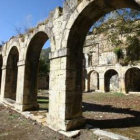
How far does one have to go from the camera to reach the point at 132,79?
21891mm

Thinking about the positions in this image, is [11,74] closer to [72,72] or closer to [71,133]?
[72,72]

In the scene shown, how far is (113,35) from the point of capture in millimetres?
7395

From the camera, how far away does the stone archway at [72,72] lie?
16.2ft

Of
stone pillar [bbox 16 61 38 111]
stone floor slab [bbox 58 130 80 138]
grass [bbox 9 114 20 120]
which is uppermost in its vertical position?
stone pillar [bbox 16 61 38 111]

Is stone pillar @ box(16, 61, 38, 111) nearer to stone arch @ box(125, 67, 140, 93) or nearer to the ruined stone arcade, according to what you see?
the ruined stone arcade

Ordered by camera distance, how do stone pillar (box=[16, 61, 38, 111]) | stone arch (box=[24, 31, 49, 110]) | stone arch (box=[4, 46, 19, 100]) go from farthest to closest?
stone arch (box=[4, 46, 19, 100]) < stone arch (box=[24, 31, 49, 110]) < stone pillar (box=[16, 61, 38, 111])

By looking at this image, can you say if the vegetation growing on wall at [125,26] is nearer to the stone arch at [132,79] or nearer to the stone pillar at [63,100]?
the stone pillar at [63,100]

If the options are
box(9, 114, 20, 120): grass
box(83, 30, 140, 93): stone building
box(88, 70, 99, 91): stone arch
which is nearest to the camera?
box(9, 114, 20, 120): grass

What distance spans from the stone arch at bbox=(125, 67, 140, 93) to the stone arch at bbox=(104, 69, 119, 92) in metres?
1.73

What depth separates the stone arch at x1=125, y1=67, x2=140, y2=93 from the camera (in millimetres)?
20866

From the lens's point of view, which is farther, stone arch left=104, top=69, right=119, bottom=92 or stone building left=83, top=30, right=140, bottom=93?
stone arch left=104, top=69, right=119, bottom=92

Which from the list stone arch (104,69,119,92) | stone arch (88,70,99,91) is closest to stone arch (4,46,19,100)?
stone arch (104,69,119,92)

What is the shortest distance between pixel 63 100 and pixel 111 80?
19.1m

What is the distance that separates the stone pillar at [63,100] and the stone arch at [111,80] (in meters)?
18.0
